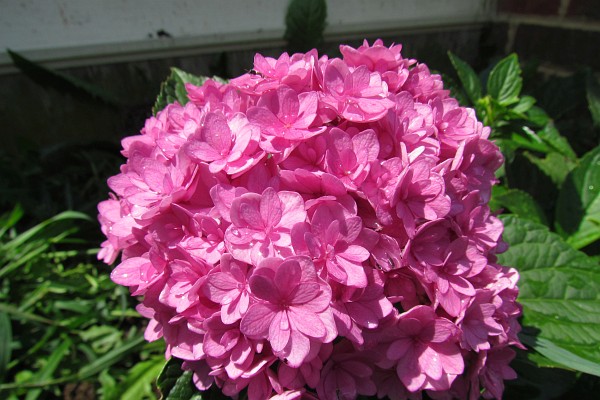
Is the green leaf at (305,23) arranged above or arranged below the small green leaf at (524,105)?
above

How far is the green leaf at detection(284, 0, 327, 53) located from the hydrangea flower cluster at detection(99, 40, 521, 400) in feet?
5.22

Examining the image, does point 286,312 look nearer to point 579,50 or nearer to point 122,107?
point 122,107

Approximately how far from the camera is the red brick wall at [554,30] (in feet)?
6.74

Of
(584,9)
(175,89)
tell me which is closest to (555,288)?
(175,89)

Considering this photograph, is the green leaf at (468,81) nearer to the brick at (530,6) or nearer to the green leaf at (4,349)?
the brick at (530,6)

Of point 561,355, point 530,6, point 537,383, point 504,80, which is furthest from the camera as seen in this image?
point 530,6

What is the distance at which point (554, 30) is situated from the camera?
7.34 ft

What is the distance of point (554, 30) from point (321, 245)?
2.29 metres

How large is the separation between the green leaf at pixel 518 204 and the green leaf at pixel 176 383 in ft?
3.04

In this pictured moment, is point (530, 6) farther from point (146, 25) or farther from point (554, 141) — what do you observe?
point (146, 25)

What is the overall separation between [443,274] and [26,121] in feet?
7.76

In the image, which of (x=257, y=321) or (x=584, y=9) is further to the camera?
(x=584, y=9)

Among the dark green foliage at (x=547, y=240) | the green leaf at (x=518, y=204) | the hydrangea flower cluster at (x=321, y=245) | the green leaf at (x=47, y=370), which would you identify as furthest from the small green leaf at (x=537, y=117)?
the green leaf at (x=47, y=370)

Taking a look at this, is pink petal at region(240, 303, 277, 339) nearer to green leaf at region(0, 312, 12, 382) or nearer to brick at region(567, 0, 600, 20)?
green leaf at region(0, 312, 12, 382)
